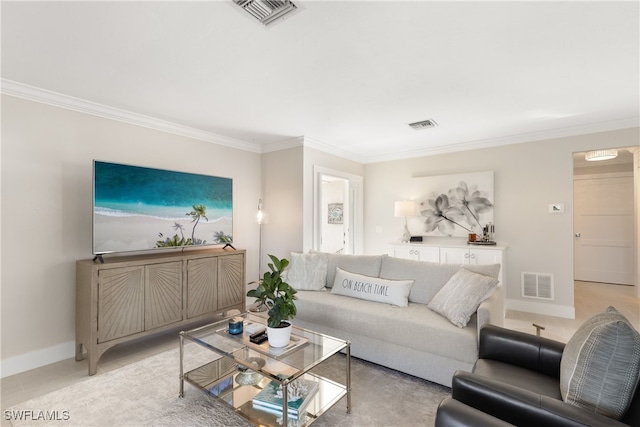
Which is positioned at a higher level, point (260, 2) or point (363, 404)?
point (260, 2)

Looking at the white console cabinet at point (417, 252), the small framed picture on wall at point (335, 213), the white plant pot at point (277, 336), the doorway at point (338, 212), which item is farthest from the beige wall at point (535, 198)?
the white plant pot at point (277, 336)

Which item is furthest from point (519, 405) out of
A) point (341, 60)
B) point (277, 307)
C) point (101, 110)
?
point (101, 110)

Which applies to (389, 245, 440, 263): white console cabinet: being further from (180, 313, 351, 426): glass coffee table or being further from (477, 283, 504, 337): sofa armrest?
(180, 313, 351, 426): glass coffee table

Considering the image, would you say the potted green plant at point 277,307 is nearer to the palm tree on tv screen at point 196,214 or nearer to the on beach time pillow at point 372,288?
the on beach time pillow at point 372,288

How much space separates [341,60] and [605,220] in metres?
6.84

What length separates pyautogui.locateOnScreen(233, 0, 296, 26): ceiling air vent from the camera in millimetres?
1584

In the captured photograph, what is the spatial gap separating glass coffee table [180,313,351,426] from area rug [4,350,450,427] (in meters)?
0.13

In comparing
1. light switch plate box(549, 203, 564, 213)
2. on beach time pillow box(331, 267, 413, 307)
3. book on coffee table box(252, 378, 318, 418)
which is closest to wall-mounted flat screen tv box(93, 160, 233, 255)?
on beach time pillow box(331, 267, 413, 307)

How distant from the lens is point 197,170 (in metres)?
3.87

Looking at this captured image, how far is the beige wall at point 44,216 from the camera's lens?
8.25 ft

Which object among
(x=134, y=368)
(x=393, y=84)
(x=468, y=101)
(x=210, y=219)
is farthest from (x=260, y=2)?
(x=134, y=368)

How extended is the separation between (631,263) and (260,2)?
7.77 meters

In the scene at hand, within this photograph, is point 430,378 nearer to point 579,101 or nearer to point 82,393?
point 82,393

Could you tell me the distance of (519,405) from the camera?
3.92 feet
